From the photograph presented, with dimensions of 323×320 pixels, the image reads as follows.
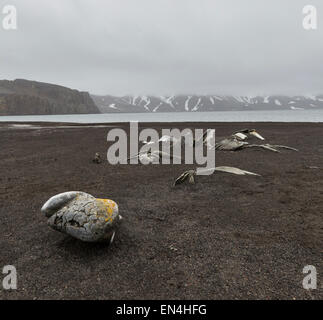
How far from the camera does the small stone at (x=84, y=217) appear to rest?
14.2 ft

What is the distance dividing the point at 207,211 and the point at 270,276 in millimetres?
2722

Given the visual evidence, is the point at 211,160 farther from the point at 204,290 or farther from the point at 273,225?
the point at 204,290

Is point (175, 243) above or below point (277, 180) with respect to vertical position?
below

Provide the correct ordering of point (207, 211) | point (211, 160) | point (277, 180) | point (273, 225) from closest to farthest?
1. point (273, 225)
2. point (207, 211)
3. point (277, 180)
4. point (211, 160)

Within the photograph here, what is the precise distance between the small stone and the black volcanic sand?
42 centimetres

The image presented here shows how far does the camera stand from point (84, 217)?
438 cm

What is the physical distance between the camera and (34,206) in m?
6.94

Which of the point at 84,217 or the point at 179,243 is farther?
the point at 179,243

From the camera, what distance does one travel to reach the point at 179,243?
4.84 metres

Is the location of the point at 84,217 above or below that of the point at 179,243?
above

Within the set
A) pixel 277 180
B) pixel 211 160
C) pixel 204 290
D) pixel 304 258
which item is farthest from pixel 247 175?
pixel 204 290

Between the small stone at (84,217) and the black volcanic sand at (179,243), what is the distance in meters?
0.42

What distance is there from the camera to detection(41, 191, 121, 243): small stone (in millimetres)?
4336

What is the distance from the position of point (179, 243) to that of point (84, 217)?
200 cm
